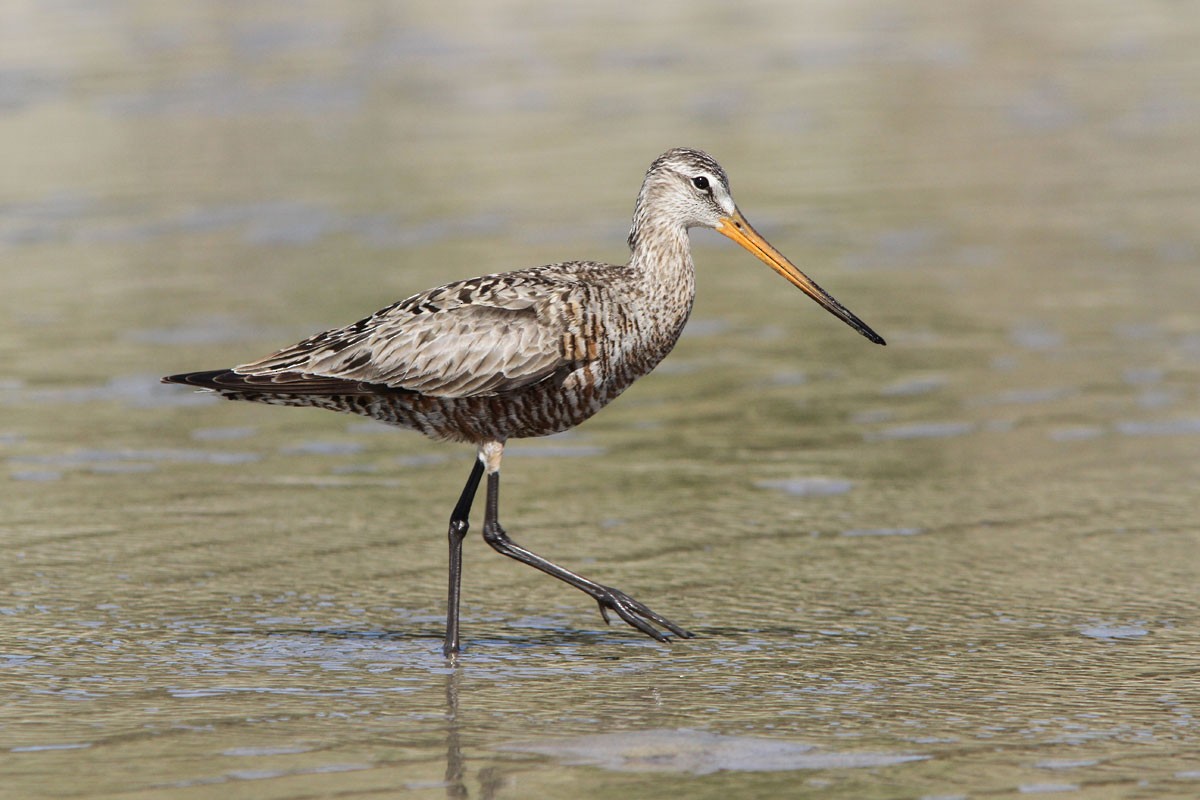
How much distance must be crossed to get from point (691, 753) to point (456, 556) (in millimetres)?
1593

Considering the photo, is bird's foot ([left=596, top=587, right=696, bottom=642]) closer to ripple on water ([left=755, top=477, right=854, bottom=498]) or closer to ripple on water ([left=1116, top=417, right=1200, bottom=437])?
ripple on water ([left=755, top=477, right=854, bottom=498])

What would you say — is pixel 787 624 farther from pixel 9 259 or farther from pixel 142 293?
pixel 9 259

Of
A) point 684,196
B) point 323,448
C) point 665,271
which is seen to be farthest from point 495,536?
point 323,448

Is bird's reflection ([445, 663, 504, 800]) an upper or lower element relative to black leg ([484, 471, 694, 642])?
lower

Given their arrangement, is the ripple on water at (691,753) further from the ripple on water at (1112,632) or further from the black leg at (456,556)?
the ripple on water at (1112,632)

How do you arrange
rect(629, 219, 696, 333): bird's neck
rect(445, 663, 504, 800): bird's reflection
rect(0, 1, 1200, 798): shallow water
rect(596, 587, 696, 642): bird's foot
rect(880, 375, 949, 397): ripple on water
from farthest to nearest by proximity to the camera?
rect(880, 375, 949, 397): ripple on water
rect(629, 219, 696, 333): bird's neck
rect(596, 587, 696, 642): bird's foot
rect(0, 1, 1200, 798): shallow water
rect(445, 663, 504, 800): bird's reflection

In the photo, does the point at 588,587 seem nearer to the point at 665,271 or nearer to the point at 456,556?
the point at 456,556

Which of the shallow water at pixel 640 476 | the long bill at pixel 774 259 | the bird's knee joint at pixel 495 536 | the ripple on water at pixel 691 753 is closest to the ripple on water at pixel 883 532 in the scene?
the shallow water at pixel 640 476

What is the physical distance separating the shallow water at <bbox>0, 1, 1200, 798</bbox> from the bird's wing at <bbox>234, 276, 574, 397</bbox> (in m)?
0.87

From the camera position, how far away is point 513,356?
6828mm

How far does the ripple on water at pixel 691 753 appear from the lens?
5.48 m

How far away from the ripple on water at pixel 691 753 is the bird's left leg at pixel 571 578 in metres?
1.01

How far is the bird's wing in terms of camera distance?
22.4 feet

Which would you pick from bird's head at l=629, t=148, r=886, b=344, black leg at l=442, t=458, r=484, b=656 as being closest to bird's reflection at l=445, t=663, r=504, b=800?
black leg at l=442, t=458, r=484, b=656
